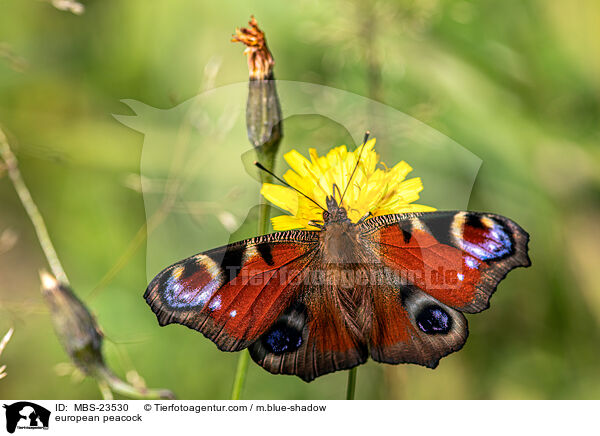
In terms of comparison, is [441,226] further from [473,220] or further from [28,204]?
[28,204]

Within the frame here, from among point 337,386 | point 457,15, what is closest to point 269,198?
point 337,386

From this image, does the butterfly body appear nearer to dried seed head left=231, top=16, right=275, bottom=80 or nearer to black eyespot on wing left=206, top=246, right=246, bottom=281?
black eyespot on wing left=206, top=246, right=246, bottom=281

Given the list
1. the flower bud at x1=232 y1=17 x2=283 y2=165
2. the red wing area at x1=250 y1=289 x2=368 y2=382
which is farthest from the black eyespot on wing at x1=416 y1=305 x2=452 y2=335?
the flower bud at x1=232 y1=17 x2=283 y2=165

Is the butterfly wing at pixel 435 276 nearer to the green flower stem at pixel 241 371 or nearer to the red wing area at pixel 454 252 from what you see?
the red wing area at pixel 454 252

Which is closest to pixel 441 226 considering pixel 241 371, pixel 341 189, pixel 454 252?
pixel 454 252

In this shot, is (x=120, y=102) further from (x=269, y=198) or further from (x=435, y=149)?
(x=435, y=149)
